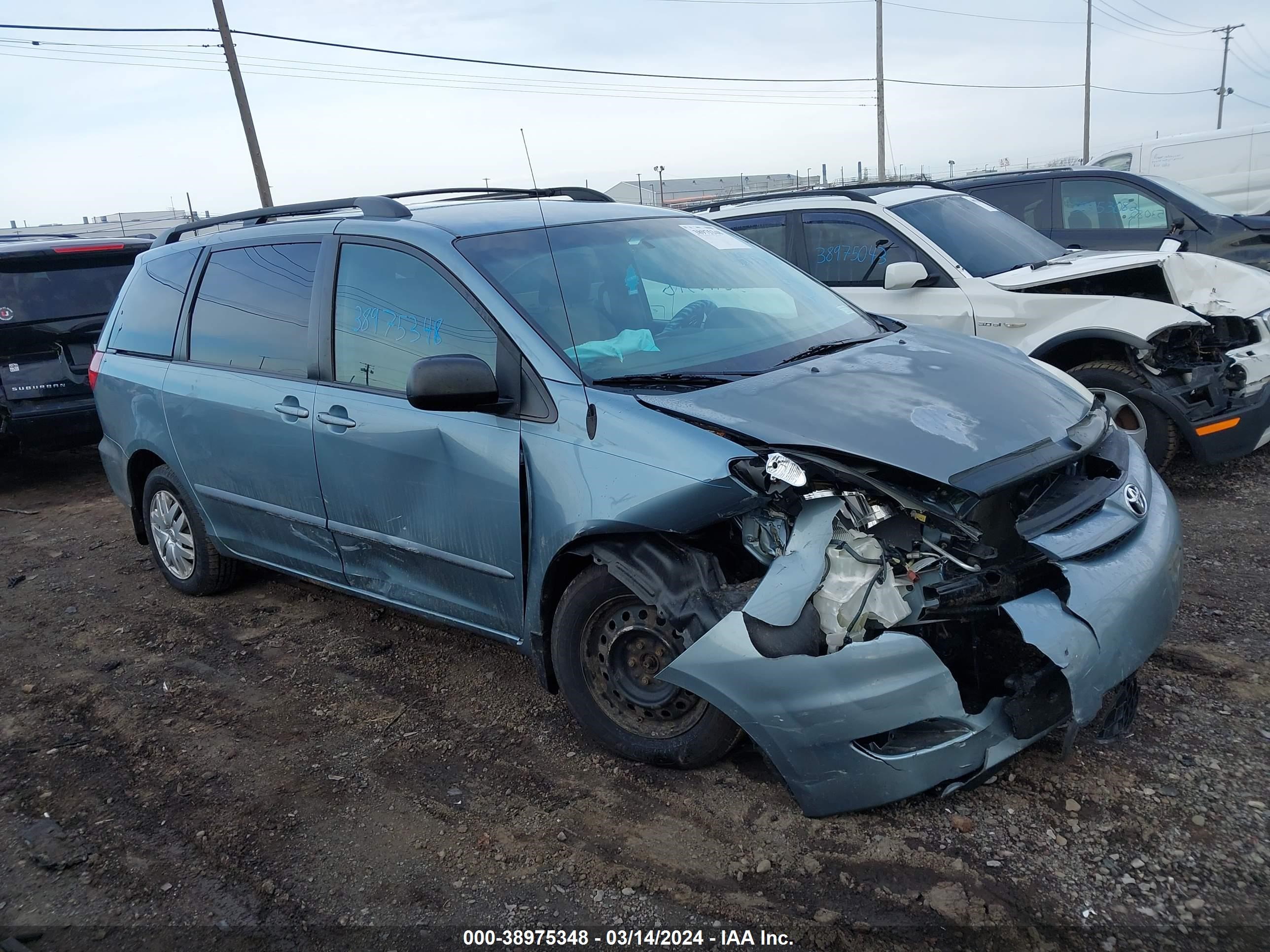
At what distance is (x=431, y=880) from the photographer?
110 inches

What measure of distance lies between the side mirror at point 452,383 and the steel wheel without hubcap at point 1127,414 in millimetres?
3924

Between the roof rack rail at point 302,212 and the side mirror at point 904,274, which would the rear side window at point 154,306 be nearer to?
the roof rack rail at point 302,212

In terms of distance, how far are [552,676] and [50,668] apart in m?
2.74

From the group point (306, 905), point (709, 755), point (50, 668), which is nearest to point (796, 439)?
point (709, 755)

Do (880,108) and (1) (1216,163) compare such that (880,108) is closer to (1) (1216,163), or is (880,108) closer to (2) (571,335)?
(1) (1216,163)

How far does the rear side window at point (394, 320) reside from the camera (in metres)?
3.49

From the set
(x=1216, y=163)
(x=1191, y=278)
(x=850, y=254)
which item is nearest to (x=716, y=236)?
(x=850, y=254)

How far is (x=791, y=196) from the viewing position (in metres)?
7.09

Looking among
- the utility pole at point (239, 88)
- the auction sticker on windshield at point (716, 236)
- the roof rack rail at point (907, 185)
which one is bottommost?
the roof rack rail at point (907, 185)

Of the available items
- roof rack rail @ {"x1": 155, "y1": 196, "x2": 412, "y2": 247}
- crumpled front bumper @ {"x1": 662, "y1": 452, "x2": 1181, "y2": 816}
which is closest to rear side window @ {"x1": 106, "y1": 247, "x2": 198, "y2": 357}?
roof rack rail @ {"x1": 155, "y1": 196, "x2": 412, "y2": 247}

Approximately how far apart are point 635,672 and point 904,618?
35.9 inches

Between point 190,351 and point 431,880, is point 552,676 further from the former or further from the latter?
point 190,351

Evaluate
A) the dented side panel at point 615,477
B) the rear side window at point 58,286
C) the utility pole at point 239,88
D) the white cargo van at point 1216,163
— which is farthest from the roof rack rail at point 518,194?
the utility pole at point 239,88

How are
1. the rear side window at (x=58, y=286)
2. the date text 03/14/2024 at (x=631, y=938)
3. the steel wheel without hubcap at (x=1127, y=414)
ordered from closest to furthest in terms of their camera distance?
the date text 03/14/2024 at (x=631, y=938) → the steel wheel without hubcap at (x=1127, y=414) → the rear side window at (x=58, y=286)
